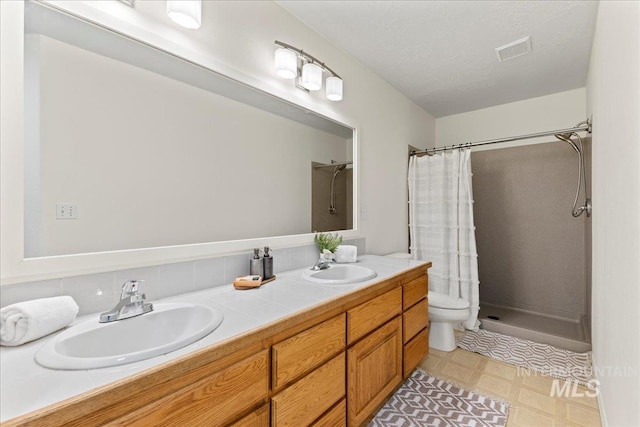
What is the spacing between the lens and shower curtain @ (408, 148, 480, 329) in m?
2.72

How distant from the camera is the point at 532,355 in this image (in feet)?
7.56

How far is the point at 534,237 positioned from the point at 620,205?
2.32m

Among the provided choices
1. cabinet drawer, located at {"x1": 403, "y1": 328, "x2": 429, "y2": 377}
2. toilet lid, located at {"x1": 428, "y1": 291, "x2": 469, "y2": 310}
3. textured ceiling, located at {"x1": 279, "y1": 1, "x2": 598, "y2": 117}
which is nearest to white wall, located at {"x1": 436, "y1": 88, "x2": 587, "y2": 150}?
textured ceiling, located at {"x1": 279, "y1": 1, "x2": 598, "y2": 117}

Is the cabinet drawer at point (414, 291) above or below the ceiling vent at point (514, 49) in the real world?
below

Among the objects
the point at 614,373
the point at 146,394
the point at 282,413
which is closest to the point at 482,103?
the point at 614,373

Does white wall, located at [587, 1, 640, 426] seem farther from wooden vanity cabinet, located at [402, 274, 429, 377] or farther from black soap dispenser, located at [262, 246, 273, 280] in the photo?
black soap dispenser, located at [262, 246, 273, 280]

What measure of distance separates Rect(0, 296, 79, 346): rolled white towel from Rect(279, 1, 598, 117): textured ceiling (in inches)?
72.2

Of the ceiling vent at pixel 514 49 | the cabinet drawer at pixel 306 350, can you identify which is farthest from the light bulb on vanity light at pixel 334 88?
the cabinet drawer at pixel 306 350

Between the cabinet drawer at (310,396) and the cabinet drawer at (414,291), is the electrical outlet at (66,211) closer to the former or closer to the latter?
the cabinet drawer at (310,396)

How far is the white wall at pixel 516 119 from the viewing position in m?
2.87

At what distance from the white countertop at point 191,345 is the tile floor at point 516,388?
3.39 feet

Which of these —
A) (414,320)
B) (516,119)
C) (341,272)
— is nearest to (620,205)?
(414,320)

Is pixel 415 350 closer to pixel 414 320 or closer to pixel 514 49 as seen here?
pixel 414 320

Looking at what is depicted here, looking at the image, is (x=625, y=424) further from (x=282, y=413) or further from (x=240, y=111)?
(x=240, y=111)
